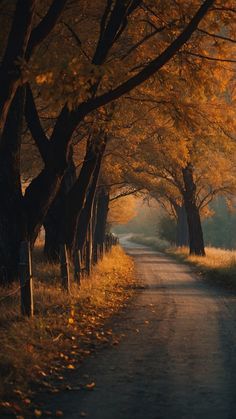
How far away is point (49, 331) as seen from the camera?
9984 mm

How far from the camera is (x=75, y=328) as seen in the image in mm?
10594

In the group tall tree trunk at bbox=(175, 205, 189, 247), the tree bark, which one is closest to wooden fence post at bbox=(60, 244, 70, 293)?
the tree bark

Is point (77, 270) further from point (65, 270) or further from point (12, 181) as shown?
point (12, 181)

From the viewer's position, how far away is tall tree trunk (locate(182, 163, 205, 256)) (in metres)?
34.5

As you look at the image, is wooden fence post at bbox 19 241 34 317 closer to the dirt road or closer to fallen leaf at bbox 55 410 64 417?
the dirt road

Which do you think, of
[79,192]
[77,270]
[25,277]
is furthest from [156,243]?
[25,277]

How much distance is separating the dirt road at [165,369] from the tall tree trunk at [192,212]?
2015cm

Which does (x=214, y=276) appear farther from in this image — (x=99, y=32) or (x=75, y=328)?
(x=75, y=328)

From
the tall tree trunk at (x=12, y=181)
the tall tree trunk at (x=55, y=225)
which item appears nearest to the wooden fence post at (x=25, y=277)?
the tall tree trunk at (x=12, y=181)

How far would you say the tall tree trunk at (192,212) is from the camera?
3447cm

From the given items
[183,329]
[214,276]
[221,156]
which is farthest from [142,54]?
[221,156]

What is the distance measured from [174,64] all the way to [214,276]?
40.8 ft

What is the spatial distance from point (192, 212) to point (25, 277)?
25.7 metres

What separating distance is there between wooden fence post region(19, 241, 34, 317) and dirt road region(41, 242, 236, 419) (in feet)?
5.25
